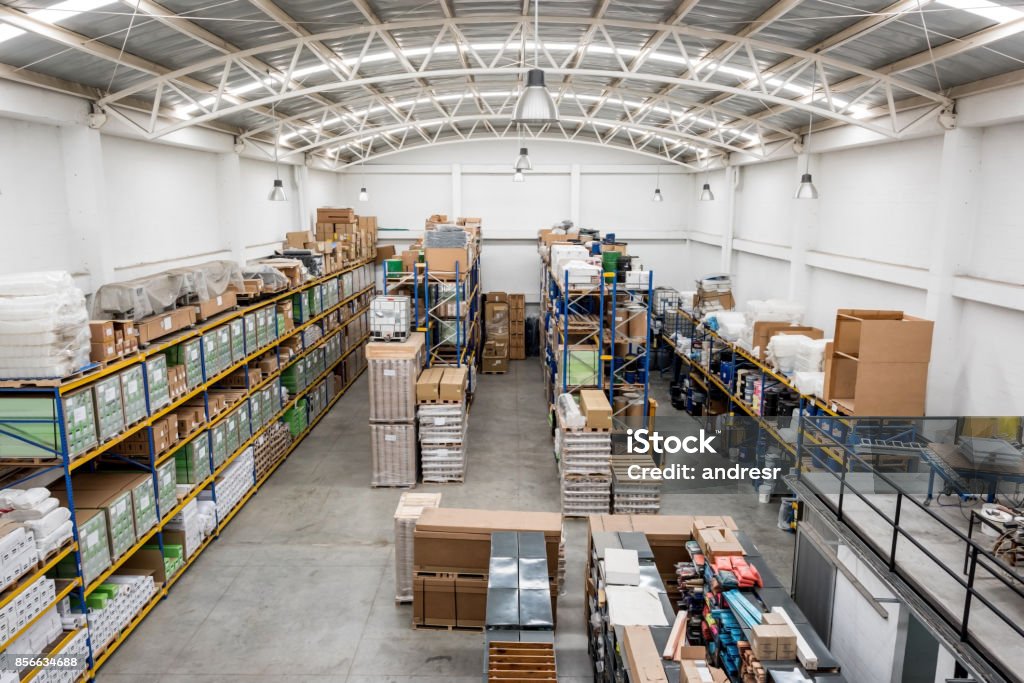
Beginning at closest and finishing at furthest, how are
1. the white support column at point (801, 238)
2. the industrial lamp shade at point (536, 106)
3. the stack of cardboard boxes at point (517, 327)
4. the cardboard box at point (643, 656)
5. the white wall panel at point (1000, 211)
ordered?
1. the cardboard box at point (643, 656)
2. the industrial lamp shade at point (536, 106)
3. the white wall panel at point (1000, 211)
4. the white support column at point (801, 238)
5. the stack of cardboard boxes at point (517, 327)

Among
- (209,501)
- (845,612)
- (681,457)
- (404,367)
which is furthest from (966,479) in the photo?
(209,501)

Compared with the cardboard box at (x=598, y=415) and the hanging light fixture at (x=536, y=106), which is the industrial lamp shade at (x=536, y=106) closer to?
the hanging light fixture at (x=536, y=106)

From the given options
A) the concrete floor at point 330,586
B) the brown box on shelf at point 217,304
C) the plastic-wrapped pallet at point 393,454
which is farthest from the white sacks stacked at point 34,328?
the plastic-wrapped pallet at point 393,454

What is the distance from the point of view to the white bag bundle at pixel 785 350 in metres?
11.3

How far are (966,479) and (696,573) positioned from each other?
3453 mm

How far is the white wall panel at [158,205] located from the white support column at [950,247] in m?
12.6

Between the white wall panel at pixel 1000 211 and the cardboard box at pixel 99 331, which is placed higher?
the white wall panel at pixel 1000 211

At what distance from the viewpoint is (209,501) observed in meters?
9.73

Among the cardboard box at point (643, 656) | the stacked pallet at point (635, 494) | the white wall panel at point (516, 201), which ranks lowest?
the stacked pallet at point (635, 494)

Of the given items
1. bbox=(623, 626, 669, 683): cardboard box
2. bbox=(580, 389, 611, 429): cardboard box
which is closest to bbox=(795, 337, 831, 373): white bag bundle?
bbox=(580, 389, 611, 429): cardboard box

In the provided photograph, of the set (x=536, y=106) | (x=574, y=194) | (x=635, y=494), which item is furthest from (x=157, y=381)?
(x=574, y=194)

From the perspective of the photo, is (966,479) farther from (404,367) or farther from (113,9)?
(113,9)

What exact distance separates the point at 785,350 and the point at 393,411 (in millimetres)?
6764

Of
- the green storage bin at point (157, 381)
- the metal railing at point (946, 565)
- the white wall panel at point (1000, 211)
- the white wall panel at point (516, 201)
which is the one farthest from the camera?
the white wall panel at point (516, 201)
